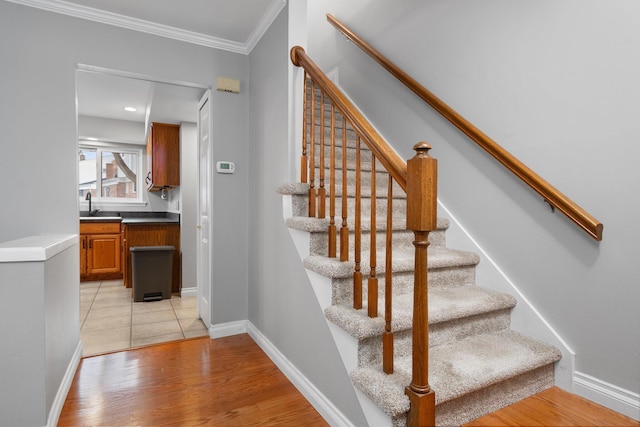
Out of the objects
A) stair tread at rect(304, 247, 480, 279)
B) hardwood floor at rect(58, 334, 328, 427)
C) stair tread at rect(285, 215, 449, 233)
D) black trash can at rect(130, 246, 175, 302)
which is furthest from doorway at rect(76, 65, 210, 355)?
stair tread at rect(304, 247, 480, 279)

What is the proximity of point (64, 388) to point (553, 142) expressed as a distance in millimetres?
2992

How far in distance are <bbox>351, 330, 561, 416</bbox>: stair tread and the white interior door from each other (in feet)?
6.45

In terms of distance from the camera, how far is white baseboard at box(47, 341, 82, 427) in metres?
1.66

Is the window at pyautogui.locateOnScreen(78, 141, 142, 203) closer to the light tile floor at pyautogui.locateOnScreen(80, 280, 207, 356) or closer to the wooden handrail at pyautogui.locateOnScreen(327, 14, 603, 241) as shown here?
the light tile floor at pyautogui.locateOnScreen(80, 280, 207, 356)

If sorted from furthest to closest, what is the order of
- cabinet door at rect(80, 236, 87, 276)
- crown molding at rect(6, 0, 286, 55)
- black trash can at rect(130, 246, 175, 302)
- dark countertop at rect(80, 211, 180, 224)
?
dark countertop at rect(80, 211, 180, 224) < cabinet door at rect(80, 236, 87, 276) < black trash can at rect(130, 246, 175, 302) < crown molding at rect(6, 0, 286, 55)

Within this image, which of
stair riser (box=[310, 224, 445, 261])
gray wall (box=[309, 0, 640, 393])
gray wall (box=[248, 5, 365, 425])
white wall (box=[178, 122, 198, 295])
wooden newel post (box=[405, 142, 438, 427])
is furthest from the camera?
white wall (box=[178, 122, 198, 295])

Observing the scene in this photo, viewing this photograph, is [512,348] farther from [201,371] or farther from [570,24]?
[201,371]

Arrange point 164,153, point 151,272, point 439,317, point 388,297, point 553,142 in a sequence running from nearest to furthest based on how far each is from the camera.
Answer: point 388,297 < point 439,317 < point 553,142 < point 151,272 < point 164,153

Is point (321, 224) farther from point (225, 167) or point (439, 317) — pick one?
point (225, 167)

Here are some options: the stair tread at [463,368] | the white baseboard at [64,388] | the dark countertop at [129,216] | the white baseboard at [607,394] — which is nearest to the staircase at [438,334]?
the stair tread at [463,368]

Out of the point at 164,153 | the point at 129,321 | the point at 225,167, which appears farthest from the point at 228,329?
the point at 164,153

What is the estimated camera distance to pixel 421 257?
1146mm

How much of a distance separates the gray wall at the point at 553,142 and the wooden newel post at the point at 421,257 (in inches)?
37.9

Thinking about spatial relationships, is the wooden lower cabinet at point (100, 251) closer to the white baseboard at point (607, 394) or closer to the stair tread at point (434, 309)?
the stair tread at point (434, 309)
